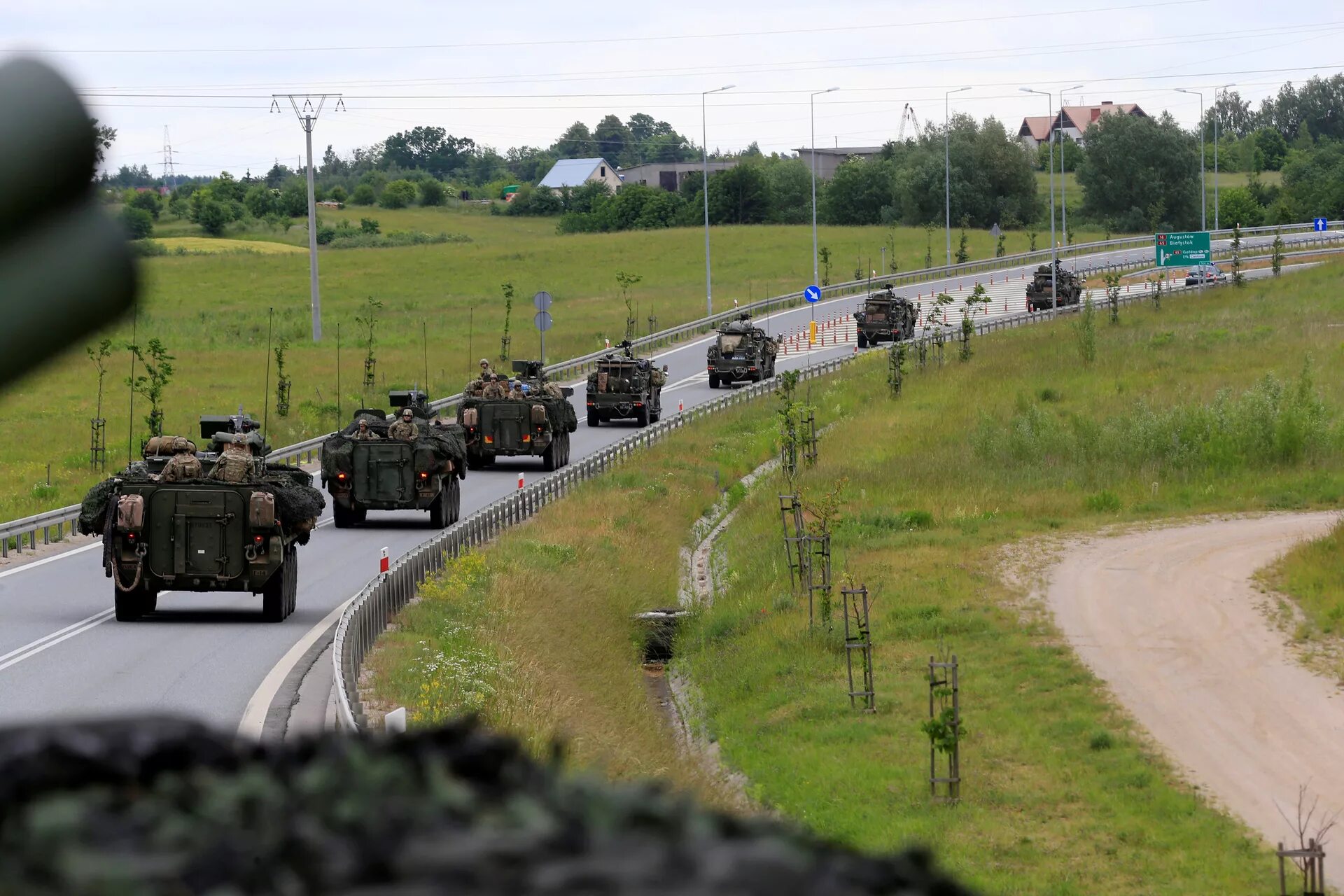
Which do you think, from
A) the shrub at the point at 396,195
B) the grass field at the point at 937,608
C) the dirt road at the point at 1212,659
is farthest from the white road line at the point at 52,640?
the shrub at the point at 396,195

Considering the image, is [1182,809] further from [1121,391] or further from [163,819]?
[1121,391]

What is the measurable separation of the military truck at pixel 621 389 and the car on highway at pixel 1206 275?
3575 cm

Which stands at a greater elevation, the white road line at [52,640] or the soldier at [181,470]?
the soldier at [181,470]

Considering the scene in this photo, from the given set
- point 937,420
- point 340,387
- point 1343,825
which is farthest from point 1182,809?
point 340,387

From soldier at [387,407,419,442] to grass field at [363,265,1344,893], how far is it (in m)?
2.43

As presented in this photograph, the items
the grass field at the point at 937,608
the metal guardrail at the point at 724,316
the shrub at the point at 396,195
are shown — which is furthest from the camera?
the shrub at the point at 396,195

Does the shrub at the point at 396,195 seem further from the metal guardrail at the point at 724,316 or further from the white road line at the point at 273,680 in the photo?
the white road line at the point at 273,680

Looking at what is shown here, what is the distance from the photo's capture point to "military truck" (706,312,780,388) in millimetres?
56500

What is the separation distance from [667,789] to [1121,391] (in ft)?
148

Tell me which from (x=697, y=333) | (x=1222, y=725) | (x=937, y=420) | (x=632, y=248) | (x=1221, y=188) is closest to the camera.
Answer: (x=1222, y=725)

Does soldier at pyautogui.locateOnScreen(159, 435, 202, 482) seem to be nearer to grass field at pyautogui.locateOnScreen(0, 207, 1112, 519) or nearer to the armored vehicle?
the armored vehicle

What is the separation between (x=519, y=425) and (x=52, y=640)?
18.3 m

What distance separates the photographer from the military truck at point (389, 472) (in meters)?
29.1

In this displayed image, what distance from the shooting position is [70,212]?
200 centimetres
